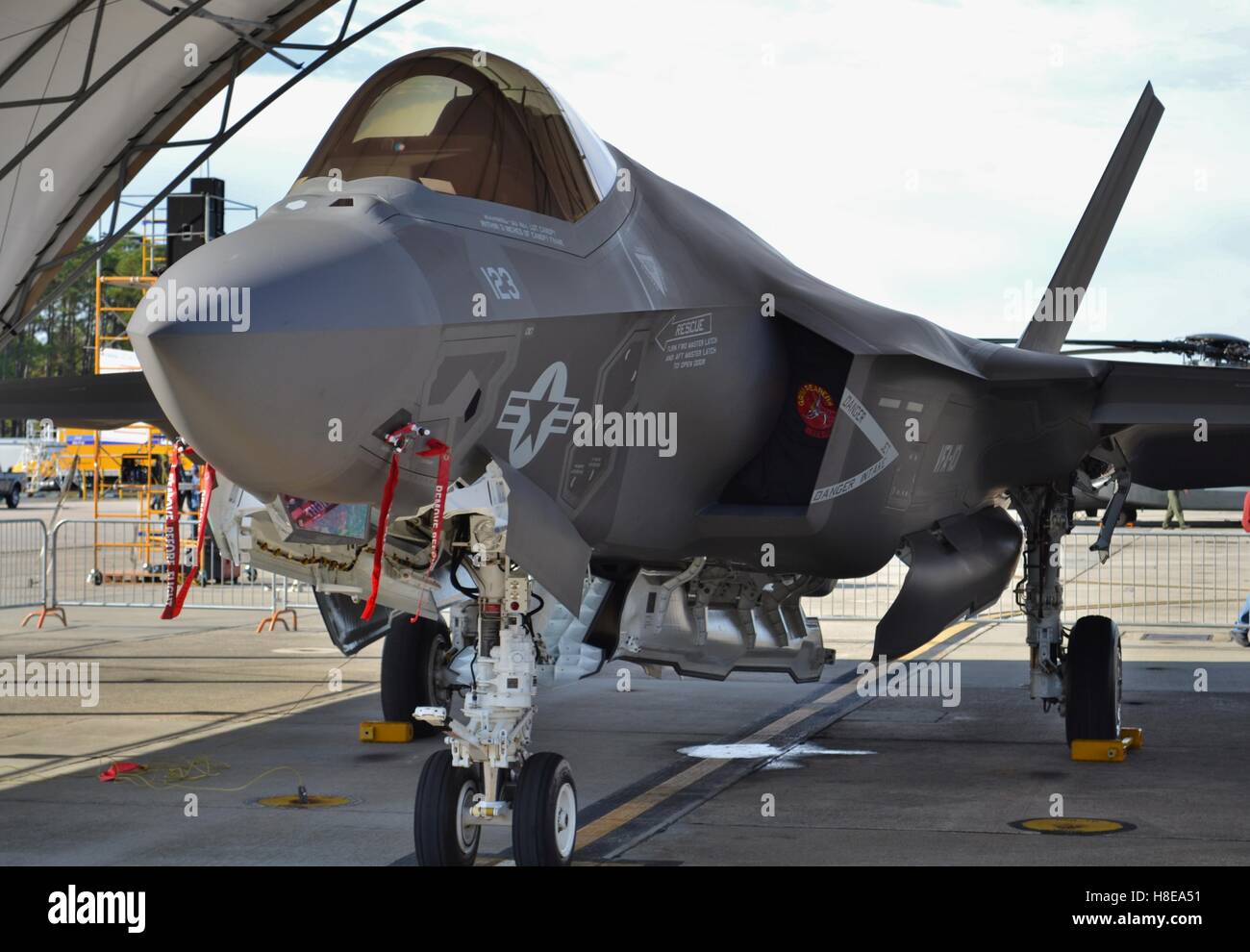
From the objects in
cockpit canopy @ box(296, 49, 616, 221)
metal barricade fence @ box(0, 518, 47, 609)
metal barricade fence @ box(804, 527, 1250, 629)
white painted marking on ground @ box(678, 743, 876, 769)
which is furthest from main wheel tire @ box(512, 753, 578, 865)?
metal barricade fence @ box(0, 518, 47, 609)

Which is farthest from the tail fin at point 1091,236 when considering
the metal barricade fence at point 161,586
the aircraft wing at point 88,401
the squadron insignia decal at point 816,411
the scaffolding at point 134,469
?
the metal barricade fence at point 161,586

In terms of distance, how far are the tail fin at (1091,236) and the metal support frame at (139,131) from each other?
5870 mm

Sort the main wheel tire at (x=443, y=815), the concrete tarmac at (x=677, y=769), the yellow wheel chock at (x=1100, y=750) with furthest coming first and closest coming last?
the yellow wheel chock at (x=1100, y=750) < the concrete tarmac at (x=677, y=769) < the main wheel tire at (x=443, y=815)

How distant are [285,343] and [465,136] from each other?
4.67ft

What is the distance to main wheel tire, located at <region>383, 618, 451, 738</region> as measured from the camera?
32.2 ft

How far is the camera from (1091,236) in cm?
1219

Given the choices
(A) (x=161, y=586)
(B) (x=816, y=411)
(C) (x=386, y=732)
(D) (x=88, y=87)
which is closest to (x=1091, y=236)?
(B) (x=816, y=411)

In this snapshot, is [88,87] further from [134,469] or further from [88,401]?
[134,469]

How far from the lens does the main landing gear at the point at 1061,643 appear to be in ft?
29.3

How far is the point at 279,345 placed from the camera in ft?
13.6

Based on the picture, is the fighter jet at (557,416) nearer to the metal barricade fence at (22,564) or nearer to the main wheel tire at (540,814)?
the main wheel tire at (540,814)

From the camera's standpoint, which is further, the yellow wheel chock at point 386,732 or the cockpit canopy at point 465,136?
the yellow wheel chock at point 386,732
